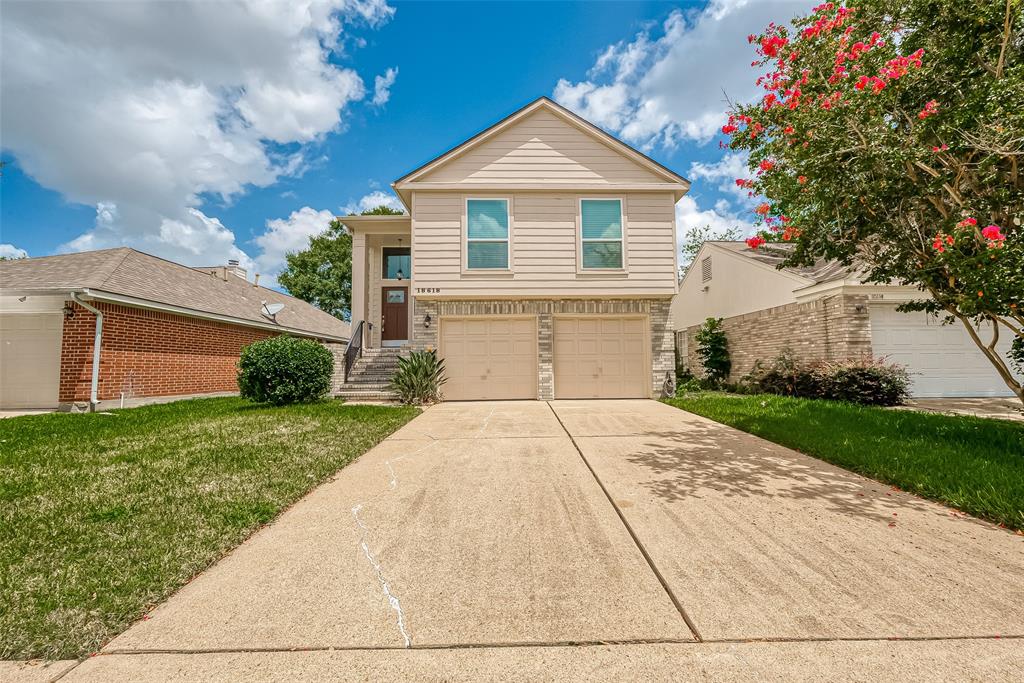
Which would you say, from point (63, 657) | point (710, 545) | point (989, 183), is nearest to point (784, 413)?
point (989, 183)

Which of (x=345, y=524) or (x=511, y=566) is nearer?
(x=511, y=566)

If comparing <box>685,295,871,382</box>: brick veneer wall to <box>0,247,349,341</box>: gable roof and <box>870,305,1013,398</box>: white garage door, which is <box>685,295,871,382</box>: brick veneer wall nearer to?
<box>870,305,1013,398</box>: white garage door

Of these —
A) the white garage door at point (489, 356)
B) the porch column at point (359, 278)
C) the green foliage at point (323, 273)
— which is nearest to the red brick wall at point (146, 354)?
the porch column at point (359, 278)

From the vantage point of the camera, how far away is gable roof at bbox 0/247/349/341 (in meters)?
9.68

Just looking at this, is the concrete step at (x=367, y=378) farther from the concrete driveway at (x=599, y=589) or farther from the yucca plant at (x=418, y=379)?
the concrete driveway at (x=599, y=589)

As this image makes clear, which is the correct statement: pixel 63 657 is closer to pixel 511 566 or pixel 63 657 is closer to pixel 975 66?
pixel 511 566

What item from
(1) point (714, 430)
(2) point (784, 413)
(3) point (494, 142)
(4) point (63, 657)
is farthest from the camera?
(3) point (494, 142)

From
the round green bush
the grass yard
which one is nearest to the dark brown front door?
the round green bush

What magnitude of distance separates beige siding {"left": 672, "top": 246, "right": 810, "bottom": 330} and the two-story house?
3.92 meters

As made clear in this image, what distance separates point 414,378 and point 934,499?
Result: 8.59m

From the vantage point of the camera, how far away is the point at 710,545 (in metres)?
2.75

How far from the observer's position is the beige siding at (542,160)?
10.7 metres

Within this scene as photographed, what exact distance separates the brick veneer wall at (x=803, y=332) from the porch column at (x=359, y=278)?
11.4 m

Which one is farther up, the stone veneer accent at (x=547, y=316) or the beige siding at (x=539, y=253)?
the beige siding at (x=539, y=253)
